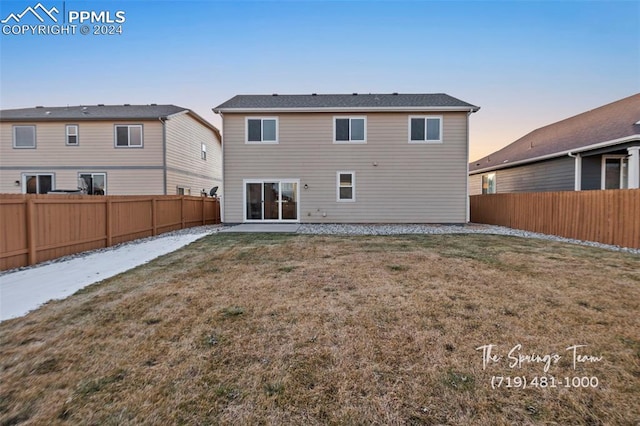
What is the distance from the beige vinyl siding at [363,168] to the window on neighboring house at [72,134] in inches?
366

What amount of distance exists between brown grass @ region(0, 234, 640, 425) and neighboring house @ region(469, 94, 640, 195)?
8423 millimetres

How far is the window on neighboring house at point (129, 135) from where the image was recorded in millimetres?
15625

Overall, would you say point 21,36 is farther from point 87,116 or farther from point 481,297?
point 481,297

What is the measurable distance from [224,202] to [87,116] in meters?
9.70

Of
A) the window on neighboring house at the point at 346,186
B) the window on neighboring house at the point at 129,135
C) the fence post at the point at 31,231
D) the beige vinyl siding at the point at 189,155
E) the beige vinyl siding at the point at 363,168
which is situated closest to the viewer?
the fence post at the point at 31,231

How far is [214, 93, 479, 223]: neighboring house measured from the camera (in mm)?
12977

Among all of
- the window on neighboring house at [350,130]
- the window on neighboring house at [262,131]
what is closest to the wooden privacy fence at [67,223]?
the window on neighboring house at [262,131]

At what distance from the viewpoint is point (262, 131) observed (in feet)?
42.9

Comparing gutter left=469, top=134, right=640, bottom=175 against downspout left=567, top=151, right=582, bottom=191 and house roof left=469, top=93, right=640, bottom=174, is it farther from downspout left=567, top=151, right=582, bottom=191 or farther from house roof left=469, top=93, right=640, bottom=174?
downspout left=567, top=151, right=582, bottom=191

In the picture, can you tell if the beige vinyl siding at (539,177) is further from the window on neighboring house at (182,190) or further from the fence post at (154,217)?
the window on neighboring house at (182,190)

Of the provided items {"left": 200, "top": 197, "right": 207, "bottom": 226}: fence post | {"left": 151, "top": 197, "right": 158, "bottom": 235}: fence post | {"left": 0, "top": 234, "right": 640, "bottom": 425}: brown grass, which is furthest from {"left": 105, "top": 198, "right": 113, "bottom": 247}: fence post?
{"left": 200, "top": 197, "right": 207, "bottom": 226}: fence post

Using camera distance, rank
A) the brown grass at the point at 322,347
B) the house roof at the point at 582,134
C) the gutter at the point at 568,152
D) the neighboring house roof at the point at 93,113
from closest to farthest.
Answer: the brown grass at the point at 322,347 → the gutter at the point at 568,152 → the house roof at the point at 582,134 → the neighboring house roof at the point at 93,113

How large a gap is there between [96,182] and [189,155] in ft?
16.6

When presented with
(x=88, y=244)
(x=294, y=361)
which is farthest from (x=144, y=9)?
(x=294, y=361)
